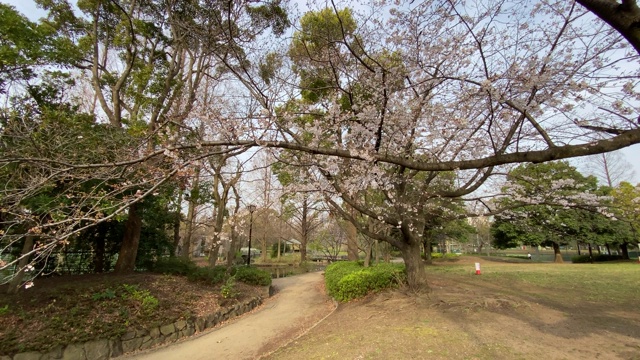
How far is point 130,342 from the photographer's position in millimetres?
5820

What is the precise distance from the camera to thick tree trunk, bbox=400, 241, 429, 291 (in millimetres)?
7383

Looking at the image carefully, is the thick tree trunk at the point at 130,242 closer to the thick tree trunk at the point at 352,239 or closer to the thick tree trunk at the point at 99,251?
the thick tree trunk at the point at 99,251

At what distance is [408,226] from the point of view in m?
7.33

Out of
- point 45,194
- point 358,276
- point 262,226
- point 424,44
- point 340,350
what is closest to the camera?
point 340,350

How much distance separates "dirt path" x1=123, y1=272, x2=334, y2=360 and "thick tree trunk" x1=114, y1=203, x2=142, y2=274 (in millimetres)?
4181

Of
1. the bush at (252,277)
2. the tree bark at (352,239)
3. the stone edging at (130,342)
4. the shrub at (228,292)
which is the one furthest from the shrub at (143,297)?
the tree bark at (352,239)

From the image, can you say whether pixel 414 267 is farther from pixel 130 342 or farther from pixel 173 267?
pixel 173 267

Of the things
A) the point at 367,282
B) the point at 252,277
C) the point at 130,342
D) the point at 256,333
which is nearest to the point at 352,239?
the point at 252,277

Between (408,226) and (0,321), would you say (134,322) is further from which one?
(408,226)

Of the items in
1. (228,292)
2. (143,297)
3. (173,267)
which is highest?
(173,267)

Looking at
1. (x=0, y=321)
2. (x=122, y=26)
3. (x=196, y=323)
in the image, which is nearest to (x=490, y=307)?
(x=196, y=323)

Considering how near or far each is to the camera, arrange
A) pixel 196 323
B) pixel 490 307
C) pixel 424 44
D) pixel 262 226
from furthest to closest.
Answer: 1. pixel 262 226
2. pixel 196 323
3. pixel 490 307
4. pixel 424 44

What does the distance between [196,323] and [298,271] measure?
1174 centimetres

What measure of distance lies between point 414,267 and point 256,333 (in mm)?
4008
